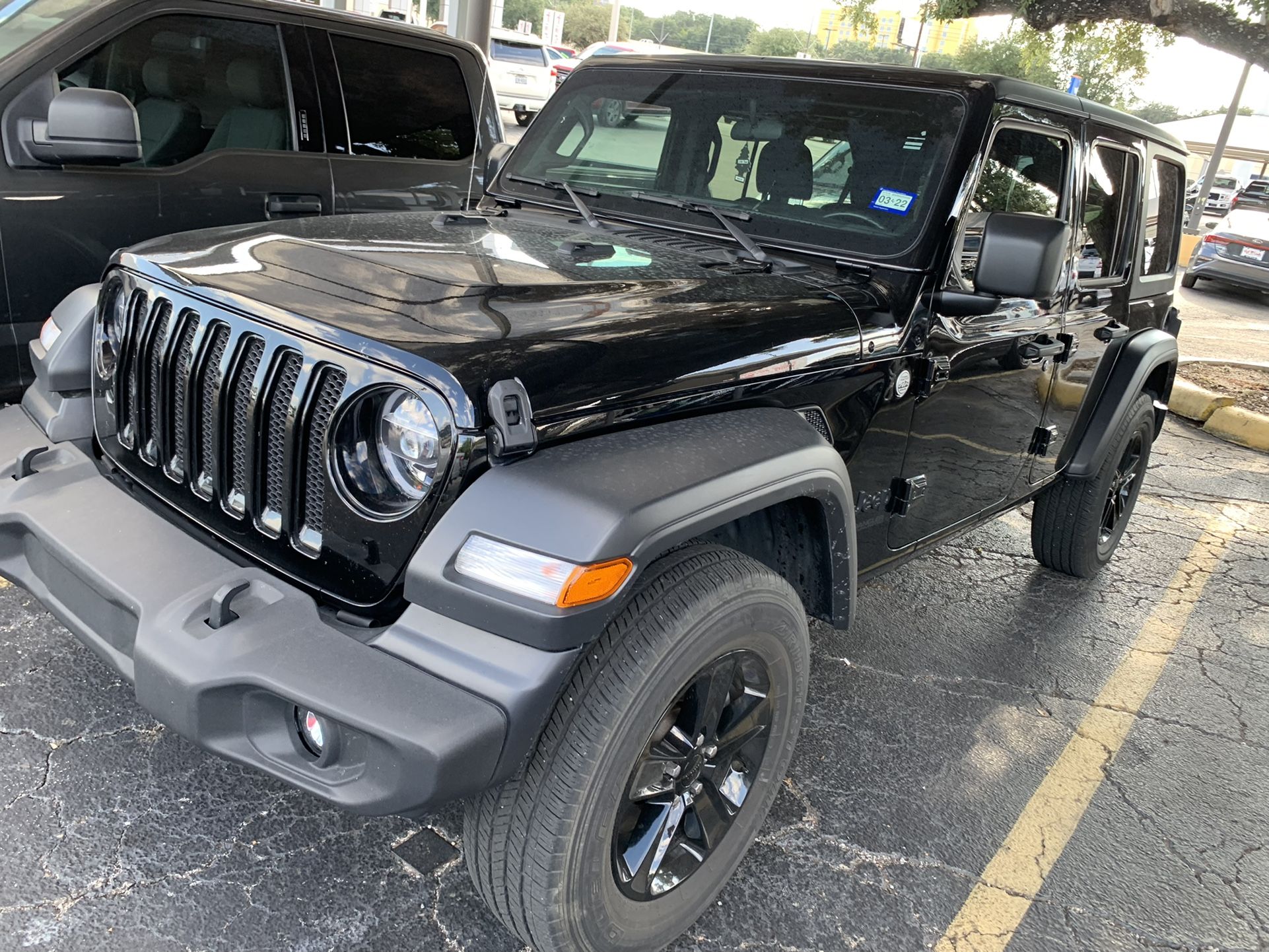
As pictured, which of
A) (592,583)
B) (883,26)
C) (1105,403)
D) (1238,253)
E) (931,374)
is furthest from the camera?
(1238,253)

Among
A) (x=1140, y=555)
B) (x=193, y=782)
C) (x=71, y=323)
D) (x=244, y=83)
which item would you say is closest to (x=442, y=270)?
(x=71, y=323)

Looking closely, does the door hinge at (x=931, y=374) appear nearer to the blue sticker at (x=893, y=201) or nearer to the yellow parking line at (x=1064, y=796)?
the blue sticker at (x=893, y=201)

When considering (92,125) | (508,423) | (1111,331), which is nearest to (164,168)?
(92,125)

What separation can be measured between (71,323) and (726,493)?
1.77m

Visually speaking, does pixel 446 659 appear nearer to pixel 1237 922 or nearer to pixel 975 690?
pixel 1237 922

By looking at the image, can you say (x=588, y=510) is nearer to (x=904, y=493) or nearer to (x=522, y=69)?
(x=904, y=493)

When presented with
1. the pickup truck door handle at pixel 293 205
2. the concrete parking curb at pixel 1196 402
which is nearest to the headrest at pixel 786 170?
the pickup truck door handle at pixel 293 205

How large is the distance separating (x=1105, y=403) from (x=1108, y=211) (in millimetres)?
764

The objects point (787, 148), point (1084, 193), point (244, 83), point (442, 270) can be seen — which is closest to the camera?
point (442, 270)

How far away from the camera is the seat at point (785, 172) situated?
302 cm

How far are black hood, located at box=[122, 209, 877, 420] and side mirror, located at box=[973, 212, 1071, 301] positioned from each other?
0.31m

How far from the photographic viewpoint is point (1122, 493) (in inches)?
185

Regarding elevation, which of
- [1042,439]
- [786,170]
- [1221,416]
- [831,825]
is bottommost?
[1221,416]

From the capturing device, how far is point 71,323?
2.60m
